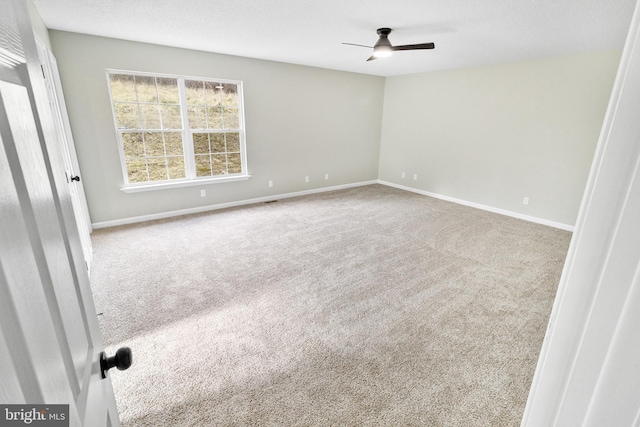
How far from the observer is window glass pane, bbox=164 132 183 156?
4246 mm

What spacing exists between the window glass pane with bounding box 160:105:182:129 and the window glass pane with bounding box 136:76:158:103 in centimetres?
17

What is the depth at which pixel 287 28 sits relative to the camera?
3.12 meters

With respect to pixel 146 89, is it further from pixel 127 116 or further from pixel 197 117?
pixel 197 117

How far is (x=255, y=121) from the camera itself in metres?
4.92

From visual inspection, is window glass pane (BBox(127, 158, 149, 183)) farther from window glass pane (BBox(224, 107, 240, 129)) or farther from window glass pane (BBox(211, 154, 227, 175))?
window glass pane (BBox(224, 107, 240, 129))

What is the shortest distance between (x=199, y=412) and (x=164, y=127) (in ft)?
12.8

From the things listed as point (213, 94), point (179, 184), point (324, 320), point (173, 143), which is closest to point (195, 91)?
point (213, 94)

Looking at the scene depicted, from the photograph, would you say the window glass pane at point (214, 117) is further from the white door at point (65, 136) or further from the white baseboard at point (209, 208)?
the white door at point (65, 136)

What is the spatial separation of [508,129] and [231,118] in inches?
181

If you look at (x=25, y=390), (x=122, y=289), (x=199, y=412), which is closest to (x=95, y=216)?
(x=122, y=289)

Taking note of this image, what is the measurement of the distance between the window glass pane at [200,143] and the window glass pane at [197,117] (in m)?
0.14

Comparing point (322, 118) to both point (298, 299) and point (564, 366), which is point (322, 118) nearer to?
point (298, 299)

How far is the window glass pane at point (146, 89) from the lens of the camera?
3908 mm

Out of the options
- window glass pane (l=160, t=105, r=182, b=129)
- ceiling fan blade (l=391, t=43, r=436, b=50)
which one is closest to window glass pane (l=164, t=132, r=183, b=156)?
window glass pane (l=160, t=105, r=182, b=129)
